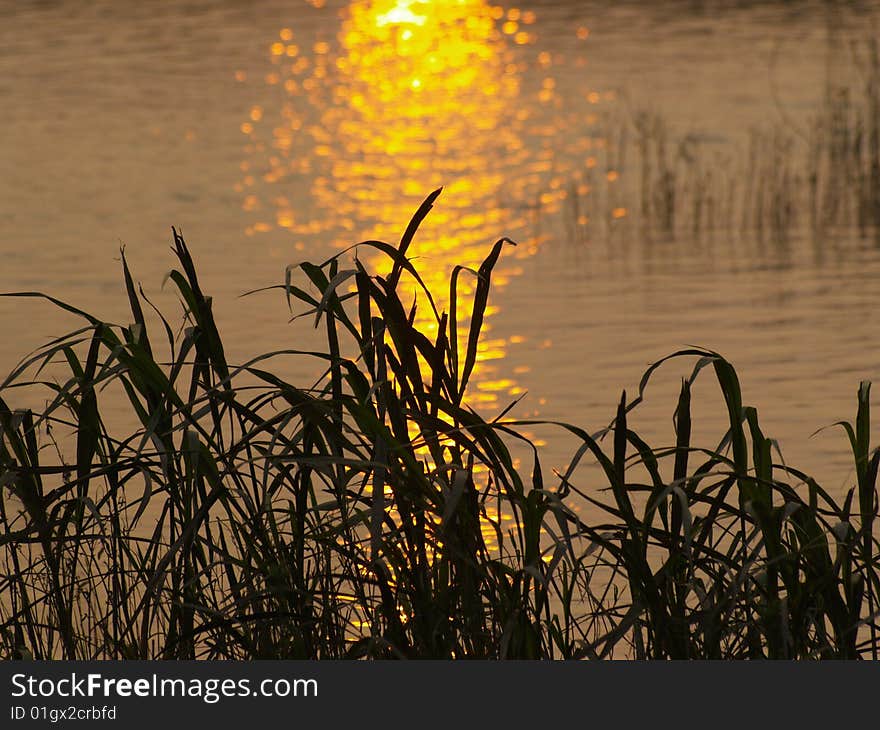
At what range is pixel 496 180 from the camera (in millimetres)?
14836

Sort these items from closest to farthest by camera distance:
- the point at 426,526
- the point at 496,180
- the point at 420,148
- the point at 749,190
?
the point at 426,526 → the point at 749,190 → the point at 496,180 → the point at 420,148

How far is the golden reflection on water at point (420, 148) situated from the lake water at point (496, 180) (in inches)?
1.9

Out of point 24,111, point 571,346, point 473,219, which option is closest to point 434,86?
point 24,111

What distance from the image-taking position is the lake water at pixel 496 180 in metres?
9.35

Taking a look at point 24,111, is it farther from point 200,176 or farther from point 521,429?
point 521,429

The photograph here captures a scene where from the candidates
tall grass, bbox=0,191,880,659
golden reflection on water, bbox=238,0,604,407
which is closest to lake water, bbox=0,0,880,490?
golden reflection on water, bbox=238,0,604,407

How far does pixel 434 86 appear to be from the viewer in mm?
21297

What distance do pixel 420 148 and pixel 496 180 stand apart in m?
1.94

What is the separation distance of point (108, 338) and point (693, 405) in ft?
15.4

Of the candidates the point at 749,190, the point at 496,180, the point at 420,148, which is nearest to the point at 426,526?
the point at 749,190

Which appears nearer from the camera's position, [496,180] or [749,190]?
[749,190]

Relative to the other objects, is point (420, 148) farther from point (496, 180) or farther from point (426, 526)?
point (426, 526)

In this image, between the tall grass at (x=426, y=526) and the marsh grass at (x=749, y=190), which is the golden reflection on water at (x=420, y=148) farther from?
the tall grass at (x=426, y=526)

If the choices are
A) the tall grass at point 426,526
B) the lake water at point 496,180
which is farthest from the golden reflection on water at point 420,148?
the tall grass at point 426,526
